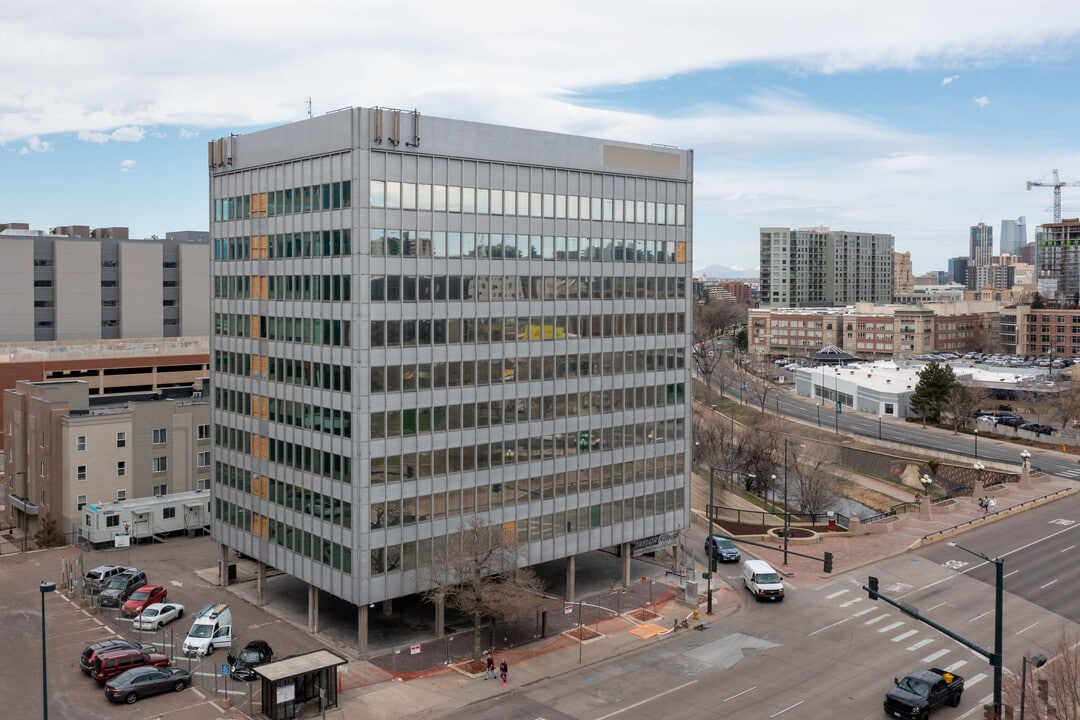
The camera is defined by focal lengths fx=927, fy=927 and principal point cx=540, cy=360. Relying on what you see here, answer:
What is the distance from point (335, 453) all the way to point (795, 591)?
30.8m

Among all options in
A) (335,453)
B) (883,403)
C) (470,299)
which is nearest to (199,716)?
(335,453)

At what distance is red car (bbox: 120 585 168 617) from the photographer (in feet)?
174

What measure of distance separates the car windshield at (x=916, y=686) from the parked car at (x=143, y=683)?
107 feet

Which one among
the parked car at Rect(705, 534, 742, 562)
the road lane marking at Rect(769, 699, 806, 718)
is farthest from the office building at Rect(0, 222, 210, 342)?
the road lane marking at Rect(769, 699, 806, 718)

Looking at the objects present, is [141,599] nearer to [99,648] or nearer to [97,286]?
[99,648]

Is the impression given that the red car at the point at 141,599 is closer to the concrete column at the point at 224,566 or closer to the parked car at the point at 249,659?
the concrete column at the point at 224,566

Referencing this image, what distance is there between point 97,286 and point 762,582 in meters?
115

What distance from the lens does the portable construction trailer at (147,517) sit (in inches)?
2687

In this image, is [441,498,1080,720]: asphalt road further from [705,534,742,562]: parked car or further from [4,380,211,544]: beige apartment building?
[4,380,211,544]: beige apartment building

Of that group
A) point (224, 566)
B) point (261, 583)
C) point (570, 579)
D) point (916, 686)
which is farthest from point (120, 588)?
point (916, 686)

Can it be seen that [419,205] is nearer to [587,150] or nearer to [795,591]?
[587,150]

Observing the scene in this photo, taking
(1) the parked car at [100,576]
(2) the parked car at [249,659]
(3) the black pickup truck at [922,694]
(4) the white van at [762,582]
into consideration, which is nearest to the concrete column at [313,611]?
(2) the parked car at [249,659]

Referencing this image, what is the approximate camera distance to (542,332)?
5291 cm

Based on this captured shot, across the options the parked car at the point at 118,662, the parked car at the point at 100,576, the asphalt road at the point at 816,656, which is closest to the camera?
the asphalt road at the point at 816,656
